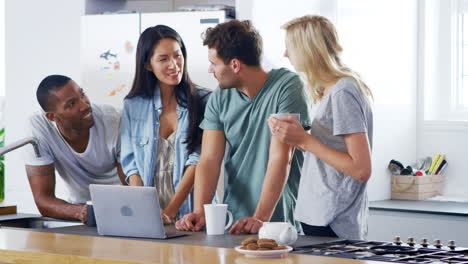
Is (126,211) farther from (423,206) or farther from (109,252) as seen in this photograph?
(423,206)

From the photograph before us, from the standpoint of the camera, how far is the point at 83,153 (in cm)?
419

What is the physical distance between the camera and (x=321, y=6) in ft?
16.1

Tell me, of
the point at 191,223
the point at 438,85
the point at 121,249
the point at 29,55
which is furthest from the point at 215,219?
the point at 438,85

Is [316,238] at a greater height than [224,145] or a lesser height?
lesser

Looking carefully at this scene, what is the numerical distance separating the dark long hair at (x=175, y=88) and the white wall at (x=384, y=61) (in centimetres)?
99

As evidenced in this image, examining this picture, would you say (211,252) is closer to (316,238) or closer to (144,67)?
(316,238)

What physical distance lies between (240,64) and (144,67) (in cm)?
71

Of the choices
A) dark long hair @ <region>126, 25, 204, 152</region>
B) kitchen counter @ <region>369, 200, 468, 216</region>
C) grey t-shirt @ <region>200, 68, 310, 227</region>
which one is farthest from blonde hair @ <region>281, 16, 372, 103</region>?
kitchen counter @ <region>369, 200, 468, 216</region>

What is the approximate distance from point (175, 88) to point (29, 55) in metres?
1.57

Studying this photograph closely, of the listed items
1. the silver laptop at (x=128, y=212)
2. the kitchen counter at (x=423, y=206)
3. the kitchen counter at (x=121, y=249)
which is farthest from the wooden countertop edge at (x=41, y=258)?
the kitchen counter at (x=423, y=206)

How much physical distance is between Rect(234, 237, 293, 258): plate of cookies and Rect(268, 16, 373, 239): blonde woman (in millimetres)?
658

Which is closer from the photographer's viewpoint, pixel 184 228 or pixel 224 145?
pixel 184 228

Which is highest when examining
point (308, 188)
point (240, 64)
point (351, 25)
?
point (351, 25)

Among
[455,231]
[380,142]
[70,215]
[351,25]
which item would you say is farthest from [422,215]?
[70,215]
